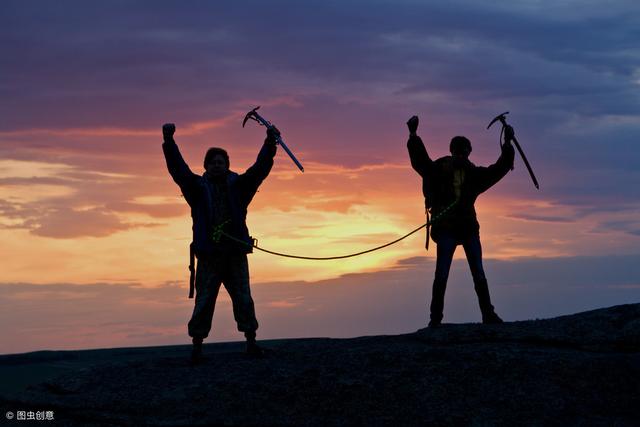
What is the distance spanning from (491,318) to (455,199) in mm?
2098

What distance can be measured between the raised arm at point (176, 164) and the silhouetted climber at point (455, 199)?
349 centimetres

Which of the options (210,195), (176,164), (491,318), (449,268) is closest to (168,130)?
(176,164)

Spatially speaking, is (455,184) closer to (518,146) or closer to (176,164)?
(518,146)

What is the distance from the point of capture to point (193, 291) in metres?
11.7

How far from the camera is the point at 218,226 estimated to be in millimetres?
11438

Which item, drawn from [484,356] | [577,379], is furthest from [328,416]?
[577,379]

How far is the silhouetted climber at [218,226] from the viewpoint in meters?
11.4

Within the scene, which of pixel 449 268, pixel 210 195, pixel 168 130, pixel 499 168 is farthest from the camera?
pixel 499 168

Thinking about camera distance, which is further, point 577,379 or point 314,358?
point 314,358

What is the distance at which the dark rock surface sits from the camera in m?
9.74

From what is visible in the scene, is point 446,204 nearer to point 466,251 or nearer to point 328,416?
point 466,251

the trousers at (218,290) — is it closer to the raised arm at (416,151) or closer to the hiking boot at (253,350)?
the hiking boot at (253,350)

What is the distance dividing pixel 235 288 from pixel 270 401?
202 centimetres

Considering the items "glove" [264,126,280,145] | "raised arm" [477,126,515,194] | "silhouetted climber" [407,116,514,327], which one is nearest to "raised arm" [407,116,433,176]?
"silhouetted climber" [407,116,514,327]
